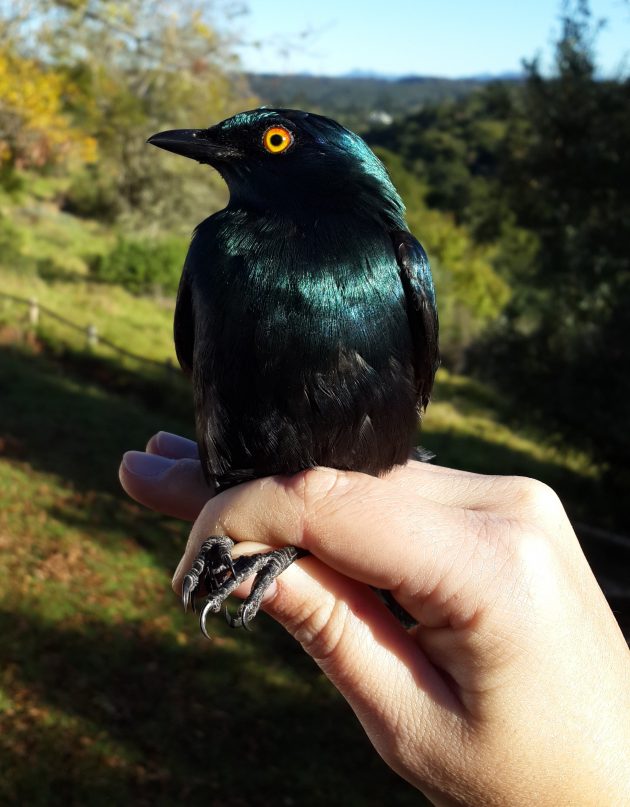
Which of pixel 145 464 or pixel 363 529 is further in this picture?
pixel 145 464

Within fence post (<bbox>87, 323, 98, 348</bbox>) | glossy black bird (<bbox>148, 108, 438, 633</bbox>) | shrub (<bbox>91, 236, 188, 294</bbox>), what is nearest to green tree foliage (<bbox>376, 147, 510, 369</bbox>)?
shrub (<bbox>91, 236, 188, 294</bbox>)

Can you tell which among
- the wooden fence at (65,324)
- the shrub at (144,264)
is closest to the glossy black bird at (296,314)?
the wooden fence at (65,324)

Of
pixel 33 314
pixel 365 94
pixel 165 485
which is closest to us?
pixel 165 485

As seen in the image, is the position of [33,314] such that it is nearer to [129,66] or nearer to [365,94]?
[129,66]

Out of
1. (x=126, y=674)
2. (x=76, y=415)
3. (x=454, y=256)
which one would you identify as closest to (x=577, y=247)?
(x=126, y=674)

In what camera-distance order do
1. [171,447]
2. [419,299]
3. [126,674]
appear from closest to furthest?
1. [419,299]
2. [171,447]
3. [126,674]

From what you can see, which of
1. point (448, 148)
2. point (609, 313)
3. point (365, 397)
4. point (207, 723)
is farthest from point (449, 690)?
point (448, 148)

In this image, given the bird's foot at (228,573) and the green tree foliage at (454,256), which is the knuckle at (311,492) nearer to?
the bird's foot at (228,573)

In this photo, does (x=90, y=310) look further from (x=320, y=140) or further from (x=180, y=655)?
(x=320, y=140)
